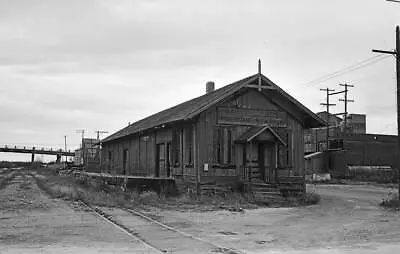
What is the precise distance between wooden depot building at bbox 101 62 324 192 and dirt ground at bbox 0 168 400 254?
4597mm

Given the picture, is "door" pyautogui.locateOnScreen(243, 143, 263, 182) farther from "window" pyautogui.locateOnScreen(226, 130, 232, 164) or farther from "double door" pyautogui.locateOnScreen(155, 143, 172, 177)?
"double door" pyautogui.locateOnScreen(155, 143, 172, 177)

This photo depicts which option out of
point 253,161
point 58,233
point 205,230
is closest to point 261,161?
point 253,161

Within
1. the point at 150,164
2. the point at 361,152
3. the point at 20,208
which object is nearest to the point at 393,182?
the point at 361,152

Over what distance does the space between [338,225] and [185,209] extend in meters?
6.11

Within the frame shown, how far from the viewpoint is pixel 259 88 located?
77.9 feet

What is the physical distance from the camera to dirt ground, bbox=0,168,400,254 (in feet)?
34.3

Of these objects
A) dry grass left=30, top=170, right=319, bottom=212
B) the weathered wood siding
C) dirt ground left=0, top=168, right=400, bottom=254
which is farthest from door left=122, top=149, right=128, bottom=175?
dirt ground left=0, top=168, right=400, bottom=254

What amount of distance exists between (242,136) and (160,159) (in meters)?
6.39

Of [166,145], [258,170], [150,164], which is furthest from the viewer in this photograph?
[150,164]

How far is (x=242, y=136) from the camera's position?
2369 centimetres

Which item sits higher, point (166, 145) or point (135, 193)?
point (166, 145)

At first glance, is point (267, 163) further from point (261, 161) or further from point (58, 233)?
point (58, 233)

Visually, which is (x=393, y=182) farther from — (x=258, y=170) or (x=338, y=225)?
(x=338, y=225)

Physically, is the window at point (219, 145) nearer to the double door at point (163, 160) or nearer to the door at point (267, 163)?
the door at point (267, 163)
